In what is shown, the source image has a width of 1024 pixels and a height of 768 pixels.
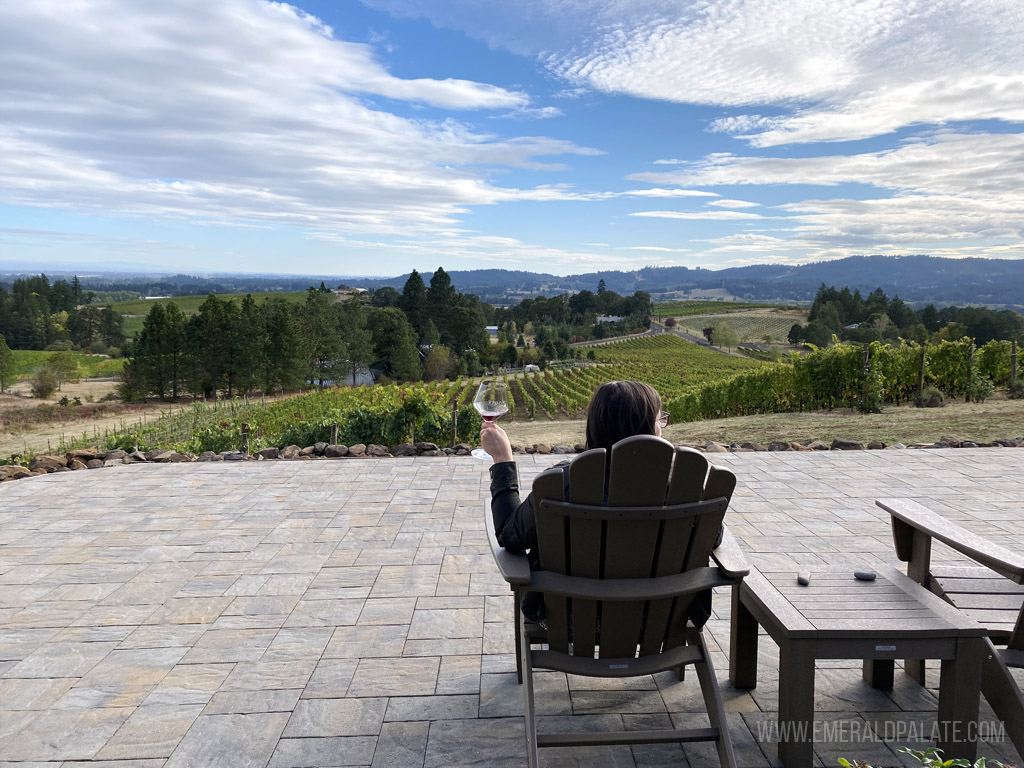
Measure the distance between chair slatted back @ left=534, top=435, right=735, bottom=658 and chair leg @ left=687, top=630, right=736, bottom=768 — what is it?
3.7 inches

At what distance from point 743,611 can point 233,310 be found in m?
39.7

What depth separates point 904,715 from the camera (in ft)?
6.57

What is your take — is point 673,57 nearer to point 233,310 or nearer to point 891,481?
point 891,481

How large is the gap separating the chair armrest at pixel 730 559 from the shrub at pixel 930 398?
11.2 meters

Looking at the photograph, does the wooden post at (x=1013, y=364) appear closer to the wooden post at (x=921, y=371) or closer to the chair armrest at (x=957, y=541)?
the wooden post at (x=921, y=371)

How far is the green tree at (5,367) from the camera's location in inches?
1501

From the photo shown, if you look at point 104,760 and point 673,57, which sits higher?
point 673,57

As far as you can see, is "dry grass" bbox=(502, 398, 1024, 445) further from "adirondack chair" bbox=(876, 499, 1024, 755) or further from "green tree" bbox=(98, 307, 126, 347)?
"green tree" bbox=(98, 307, 126, 347)

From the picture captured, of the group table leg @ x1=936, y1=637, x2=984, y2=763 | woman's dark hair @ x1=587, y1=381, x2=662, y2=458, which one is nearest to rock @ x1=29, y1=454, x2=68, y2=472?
woman's dark hair @ x1=587, y1=381, x2=662, y2=458

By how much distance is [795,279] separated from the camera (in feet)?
613

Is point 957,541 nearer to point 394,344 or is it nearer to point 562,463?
point 562,463

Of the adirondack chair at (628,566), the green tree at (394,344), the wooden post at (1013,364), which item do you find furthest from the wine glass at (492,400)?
the green tree at (394,344)

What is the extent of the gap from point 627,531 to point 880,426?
28.6 feet

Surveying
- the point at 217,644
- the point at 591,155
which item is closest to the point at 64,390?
the point at 591,155
